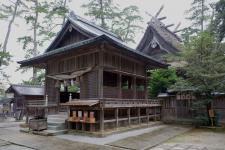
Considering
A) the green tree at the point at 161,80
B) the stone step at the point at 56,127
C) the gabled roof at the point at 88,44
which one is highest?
the gabled roof at the point at 88,44

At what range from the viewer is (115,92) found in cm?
1351

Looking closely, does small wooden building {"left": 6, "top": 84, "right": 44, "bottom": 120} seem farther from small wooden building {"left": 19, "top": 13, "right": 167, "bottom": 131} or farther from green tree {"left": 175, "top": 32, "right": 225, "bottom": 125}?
green tree {"left": 175, "top": 32, "right": 225, "bottom": 125}

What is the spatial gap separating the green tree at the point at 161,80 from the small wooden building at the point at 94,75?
7.34 feet

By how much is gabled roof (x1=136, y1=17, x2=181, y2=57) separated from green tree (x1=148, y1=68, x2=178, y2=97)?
14.0ft

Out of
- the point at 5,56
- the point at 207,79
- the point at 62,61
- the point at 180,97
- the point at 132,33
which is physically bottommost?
the point at 180,97

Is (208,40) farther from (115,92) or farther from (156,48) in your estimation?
(156,48)

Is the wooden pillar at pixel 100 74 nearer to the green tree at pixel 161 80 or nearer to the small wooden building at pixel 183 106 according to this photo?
the small wooden building at pixel 183 106

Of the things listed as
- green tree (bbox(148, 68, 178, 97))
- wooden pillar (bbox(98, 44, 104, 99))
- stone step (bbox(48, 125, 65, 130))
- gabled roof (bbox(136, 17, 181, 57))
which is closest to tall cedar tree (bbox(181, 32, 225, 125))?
green tree (bbox(148, 68, 178, 97))

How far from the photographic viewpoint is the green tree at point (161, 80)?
18.6m

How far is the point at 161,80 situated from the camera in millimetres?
18812

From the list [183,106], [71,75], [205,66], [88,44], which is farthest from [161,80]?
[88,44]

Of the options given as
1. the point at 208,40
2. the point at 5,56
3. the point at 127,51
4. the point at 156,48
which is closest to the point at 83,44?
the point at 127,51

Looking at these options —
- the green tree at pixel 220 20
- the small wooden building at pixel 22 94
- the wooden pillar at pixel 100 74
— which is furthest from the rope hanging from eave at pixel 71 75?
the small wooden building at pixel 22 94

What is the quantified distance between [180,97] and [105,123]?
7.39 m
